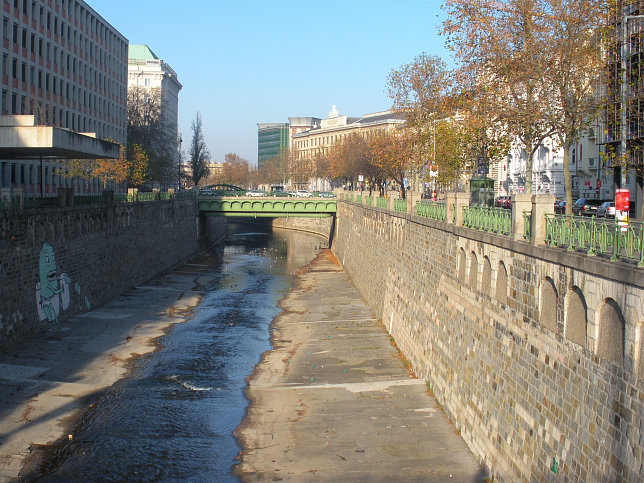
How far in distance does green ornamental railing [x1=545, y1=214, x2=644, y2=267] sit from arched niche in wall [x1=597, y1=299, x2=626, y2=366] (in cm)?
97

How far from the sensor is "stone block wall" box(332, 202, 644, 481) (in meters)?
13.1

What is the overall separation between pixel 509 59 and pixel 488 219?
32.2 ft

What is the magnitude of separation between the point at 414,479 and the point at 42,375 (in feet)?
54.9

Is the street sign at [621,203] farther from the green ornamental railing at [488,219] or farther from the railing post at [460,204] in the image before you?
the railing post at [460,204]

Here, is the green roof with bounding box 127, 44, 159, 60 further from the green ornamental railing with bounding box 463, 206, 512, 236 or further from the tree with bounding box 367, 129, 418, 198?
the green ornamental railing with bounding box 463, 206, 512, 236

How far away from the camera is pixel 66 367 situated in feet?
103

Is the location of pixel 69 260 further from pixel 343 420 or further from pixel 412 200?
pixel 343 420

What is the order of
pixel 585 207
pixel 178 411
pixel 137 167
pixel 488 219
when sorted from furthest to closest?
pixel 137 167 < pixel 585 207 < pixel 178 411 < pixel 488 219

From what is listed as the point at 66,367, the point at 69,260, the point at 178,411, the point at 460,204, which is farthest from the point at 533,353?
the point at 69,260

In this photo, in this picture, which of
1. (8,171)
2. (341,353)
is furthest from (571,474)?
(8,171)

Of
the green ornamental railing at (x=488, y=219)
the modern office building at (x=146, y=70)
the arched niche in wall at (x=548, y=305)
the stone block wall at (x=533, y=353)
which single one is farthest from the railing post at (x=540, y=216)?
the modern office building at (x=146, y=70)

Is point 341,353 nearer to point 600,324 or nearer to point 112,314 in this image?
point 112,314

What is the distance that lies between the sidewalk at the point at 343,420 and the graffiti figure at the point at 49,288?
11.7 metres

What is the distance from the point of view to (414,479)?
19797 mm
